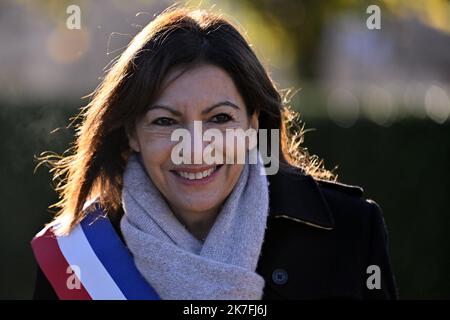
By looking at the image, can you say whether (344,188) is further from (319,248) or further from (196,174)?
(196,174)

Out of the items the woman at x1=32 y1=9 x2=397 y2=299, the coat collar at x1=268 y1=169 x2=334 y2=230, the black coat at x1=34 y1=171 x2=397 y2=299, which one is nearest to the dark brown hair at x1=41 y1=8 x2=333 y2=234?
the woman at x1=32 y1=9 x2=397 y2=299

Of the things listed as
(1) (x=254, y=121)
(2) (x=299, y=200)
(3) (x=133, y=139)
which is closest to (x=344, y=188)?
(2) (x=299, y=200)

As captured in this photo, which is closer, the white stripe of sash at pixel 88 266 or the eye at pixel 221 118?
the eye at pixel 221 118

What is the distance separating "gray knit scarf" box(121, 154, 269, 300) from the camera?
10.2ft

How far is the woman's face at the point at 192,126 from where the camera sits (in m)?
3.09

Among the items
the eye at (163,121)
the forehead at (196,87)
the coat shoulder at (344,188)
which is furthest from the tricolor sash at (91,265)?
the coat shoulder at (344,188)

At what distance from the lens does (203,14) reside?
3363 mm

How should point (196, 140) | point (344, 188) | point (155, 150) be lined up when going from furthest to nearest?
point (344, 188)
point (155, 150)
point (196, 140)

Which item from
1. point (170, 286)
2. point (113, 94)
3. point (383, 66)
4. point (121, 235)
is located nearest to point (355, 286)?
point (170, 286)

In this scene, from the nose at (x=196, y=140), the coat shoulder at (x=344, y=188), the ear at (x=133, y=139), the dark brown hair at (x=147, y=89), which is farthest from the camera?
the coat shoulder at (x=344, y=188)

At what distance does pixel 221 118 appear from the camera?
3.13m

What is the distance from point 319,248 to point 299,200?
0.20 meters

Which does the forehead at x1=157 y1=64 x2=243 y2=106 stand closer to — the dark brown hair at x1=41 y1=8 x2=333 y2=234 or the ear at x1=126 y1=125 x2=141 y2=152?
the dark brown hair at x1=41 y1=8 x2=333 y2=234

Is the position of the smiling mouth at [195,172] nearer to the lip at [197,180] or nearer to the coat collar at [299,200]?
the lip at [197,180]
